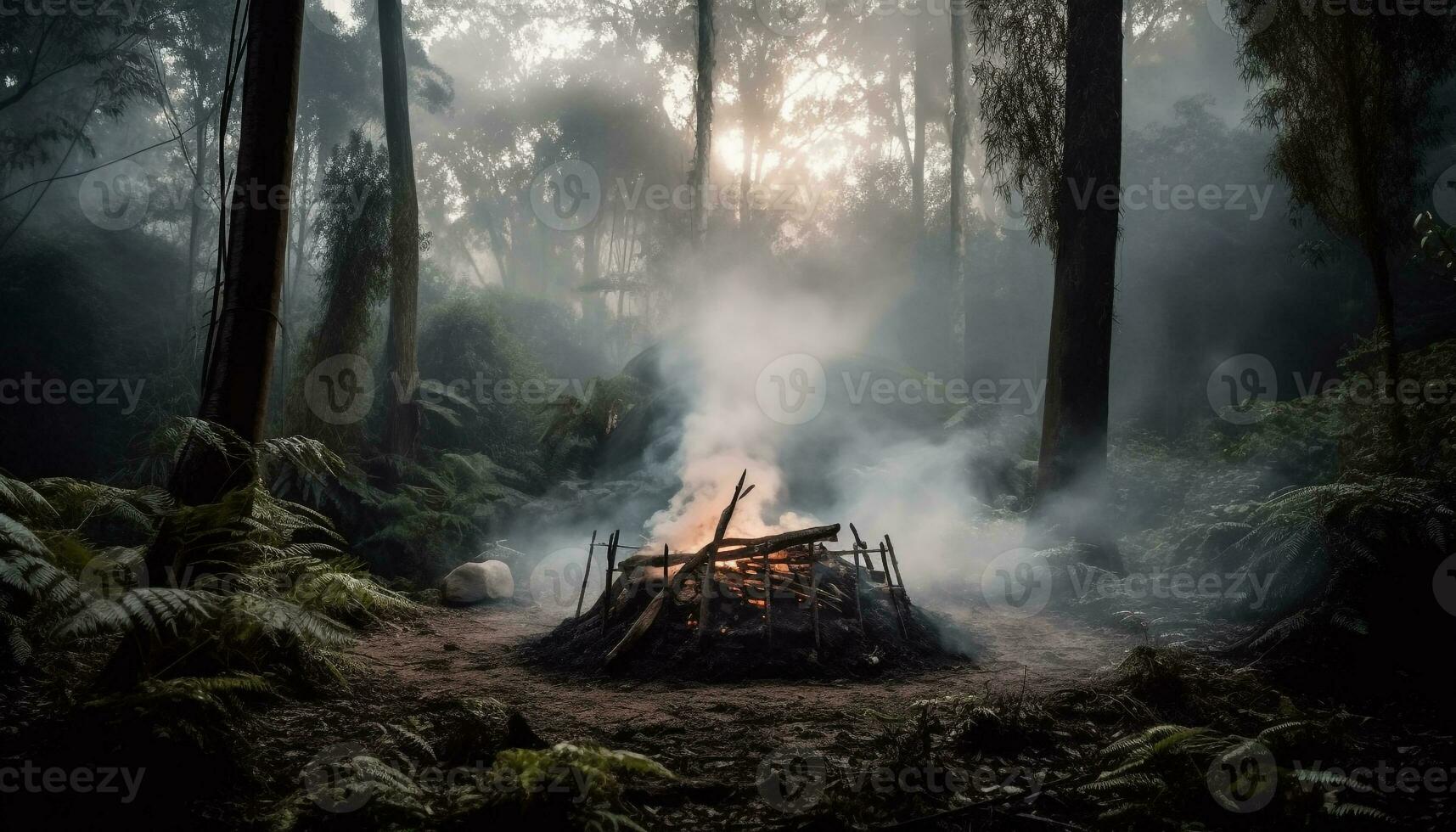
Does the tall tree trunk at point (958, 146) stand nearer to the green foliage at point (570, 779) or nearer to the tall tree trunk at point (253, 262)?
the tall tree trunk at point (253, 262)

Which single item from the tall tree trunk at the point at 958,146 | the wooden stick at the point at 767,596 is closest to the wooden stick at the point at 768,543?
the wooden stick at the point at 767,596

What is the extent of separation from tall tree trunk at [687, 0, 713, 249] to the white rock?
1324cm

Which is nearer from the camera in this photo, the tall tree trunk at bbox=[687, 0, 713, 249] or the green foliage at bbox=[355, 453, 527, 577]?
the green foliage at bbox=[355, 453, 527, 577]

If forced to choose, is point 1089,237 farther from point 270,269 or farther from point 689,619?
point 270,269

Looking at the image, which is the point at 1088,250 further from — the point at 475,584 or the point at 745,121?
the point at 745,121

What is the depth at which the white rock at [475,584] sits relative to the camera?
938 cm

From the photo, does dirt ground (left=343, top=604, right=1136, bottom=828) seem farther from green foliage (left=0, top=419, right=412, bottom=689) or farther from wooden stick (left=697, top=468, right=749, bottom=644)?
green foliage (left=0, top=419, right=412, bottom=689)

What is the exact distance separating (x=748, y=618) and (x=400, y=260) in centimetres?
1009

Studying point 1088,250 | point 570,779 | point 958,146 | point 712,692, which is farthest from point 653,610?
point 958,146

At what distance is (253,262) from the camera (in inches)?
162

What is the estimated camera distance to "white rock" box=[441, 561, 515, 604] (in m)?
9.38

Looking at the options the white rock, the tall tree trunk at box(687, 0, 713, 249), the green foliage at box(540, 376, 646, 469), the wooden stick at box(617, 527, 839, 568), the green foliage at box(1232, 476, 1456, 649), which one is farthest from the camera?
the tall tree trunk at box(687, 0, 713, 249)

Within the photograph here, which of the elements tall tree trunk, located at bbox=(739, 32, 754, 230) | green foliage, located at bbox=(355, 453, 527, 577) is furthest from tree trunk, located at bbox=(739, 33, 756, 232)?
green foliage, located at bbox=(355, 453, 527, 577)

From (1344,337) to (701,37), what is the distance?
58.1 ft
